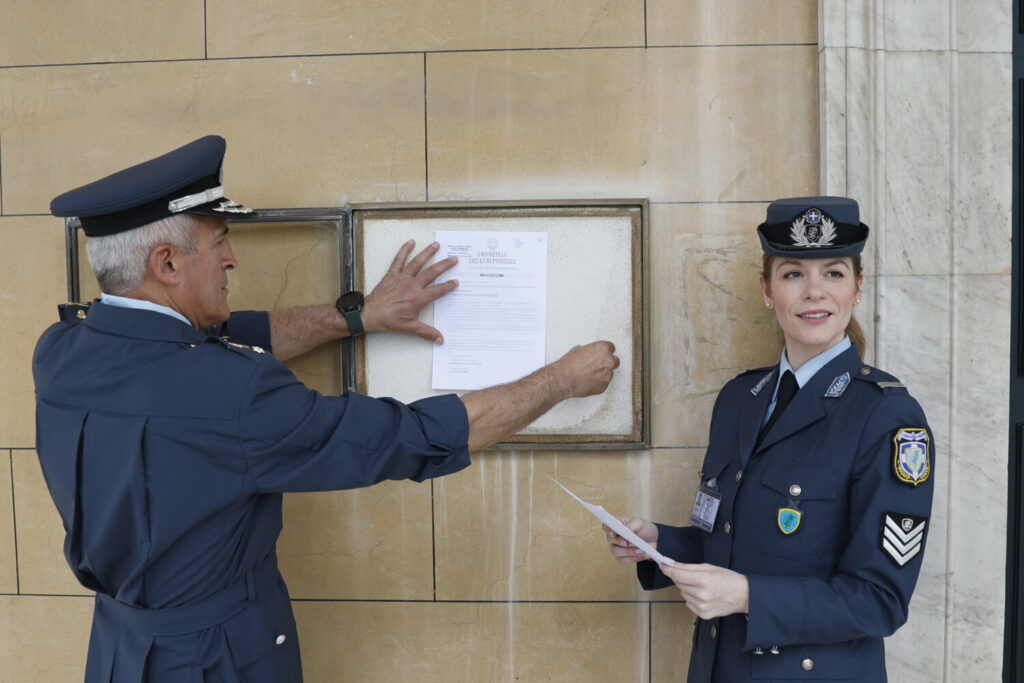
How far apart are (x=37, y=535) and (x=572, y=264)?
1.90m

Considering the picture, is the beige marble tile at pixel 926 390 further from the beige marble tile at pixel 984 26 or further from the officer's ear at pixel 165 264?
the officer's ear at pixel 165 264

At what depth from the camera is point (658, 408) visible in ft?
8.12

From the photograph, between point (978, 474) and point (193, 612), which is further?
point (978, 474)

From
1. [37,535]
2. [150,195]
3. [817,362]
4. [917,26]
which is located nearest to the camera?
[150,195]

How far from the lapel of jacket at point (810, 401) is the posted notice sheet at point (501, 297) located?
0.81m

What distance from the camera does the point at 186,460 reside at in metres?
1.72

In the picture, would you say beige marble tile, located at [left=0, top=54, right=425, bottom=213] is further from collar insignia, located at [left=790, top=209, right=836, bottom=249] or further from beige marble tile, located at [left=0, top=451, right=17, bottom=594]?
collar insignia, located at [left=790, top=209, right=836, bottom=249]

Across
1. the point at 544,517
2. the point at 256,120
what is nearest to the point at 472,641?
the point at 544,517

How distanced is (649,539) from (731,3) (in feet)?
5.06

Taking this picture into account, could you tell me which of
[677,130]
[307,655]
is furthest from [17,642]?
[677,130]

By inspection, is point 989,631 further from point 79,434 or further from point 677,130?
point 79,434

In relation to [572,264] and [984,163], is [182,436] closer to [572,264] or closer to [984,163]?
[572,264]

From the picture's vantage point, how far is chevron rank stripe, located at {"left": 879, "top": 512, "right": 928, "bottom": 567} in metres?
1.63

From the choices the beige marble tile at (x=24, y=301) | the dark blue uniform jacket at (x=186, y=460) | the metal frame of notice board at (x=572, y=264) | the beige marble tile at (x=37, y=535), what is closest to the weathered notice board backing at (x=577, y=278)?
the metal frame of notice board at (x=572, y=264)
